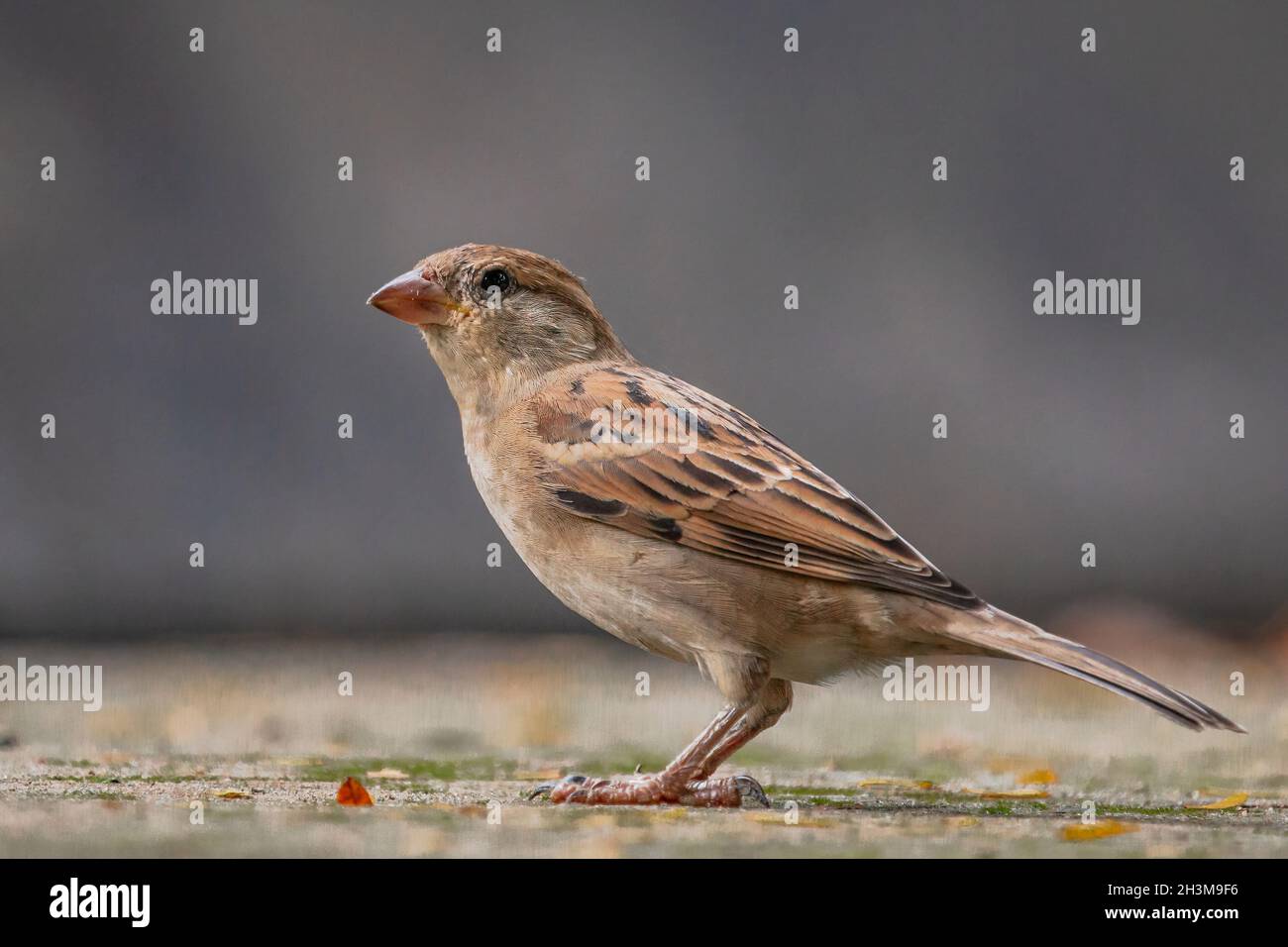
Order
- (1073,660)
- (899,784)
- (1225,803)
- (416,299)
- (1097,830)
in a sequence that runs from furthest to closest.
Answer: (416,299), (899,784), (1225,803), (1073,660), (1097,830)

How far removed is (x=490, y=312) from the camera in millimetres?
3898

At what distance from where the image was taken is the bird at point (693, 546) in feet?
11.2

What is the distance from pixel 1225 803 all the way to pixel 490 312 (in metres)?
2.09

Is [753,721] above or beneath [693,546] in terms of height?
beneath

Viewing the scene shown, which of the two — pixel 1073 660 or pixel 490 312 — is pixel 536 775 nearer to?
pixel 490 312

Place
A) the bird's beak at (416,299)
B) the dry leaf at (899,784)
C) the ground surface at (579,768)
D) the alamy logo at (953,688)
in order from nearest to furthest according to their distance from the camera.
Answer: the ground surface at (579,768), the dry leaf at (899,784), the bird's beak at (416,299), the alamy logo at (953,688)

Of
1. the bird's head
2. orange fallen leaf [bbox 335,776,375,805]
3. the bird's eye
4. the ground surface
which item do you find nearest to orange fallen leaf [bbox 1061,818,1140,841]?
the ground surface

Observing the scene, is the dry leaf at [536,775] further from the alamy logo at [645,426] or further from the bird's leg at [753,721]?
the alamy logo at [645,426]

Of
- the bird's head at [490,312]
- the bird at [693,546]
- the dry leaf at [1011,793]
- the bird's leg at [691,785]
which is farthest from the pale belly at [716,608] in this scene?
the bird's head at [490,312]

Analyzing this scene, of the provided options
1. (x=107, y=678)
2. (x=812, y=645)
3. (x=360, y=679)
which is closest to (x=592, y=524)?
(x=812, y=645)

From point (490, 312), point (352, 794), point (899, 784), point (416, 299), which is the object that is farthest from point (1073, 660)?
point (416, 299)

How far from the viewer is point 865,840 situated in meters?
2.82

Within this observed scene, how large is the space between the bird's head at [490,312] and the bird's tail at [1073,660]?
4.26ft

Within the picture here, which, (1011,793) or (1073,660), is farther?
(1011,793)
